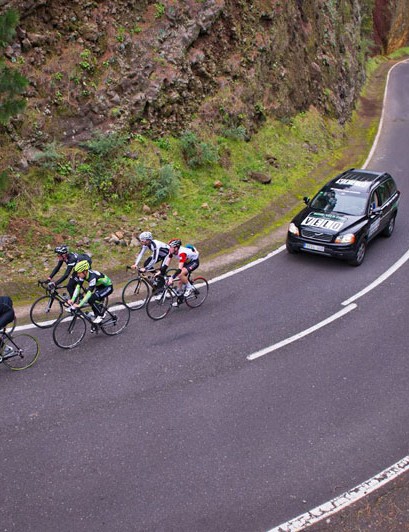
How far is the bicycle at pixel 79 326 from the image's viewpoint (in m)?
9.95

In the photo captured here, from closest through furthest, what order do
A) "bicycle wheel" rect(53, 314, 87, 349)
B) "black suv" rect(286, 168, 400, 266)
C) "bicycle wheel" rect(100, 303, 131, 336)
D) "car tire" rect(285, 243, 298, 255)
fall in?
"bicycle wheel" rect(53, 314, 87, 349) → "bicycle wheel" rect(100, 303, 131, 336) → "black suv" rect(286, 168, 400, 266) → "car tire" rect(285, 243, 298, 255)

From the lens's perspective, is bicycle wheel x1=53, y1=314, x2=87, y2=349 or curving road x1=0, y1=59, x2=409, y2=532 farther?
bicycle wheel x1=53, y1=314, x2=87, y2=349

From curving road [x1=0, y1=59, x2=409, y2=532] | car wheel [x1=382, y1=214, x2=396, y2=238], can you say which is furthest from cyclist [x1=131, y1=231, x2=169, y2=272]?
car wheel [x1=382, y1=214, x2=396, y2=238]

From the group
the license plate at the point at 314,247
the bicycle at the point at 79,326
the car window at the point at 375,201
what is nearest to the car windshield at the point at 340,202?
the car window at the point at 375,201

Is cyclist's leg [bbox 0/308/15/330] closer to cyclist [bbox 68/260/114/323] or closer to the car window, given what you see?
cyclist [bbox 68/260/114/323]

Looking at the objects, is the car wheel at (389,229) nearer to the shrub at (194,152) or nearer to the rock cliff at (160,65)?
the shrub at (194,152)

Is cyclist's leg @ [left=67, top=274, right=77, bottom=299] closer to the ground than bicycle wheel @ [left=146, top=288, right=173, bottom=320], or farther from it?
farther from it

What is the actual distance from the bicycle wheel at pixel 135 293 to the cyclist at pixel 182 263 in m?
0.72

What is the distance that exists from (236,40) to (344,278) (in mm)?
12298

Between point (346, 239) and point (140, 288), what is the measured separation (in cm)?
548

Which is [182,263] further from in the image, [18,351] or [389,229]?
[389,229]

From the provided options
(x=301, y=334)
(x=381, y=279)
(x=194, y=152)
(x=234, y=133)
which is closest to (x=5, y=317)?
(x=301, y=334)

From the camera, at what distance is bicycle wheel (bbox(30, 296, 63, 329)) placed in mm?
10648

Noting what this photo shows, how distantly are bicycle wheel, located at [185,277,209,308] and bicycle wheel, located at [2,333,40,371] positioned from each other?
3.51m
